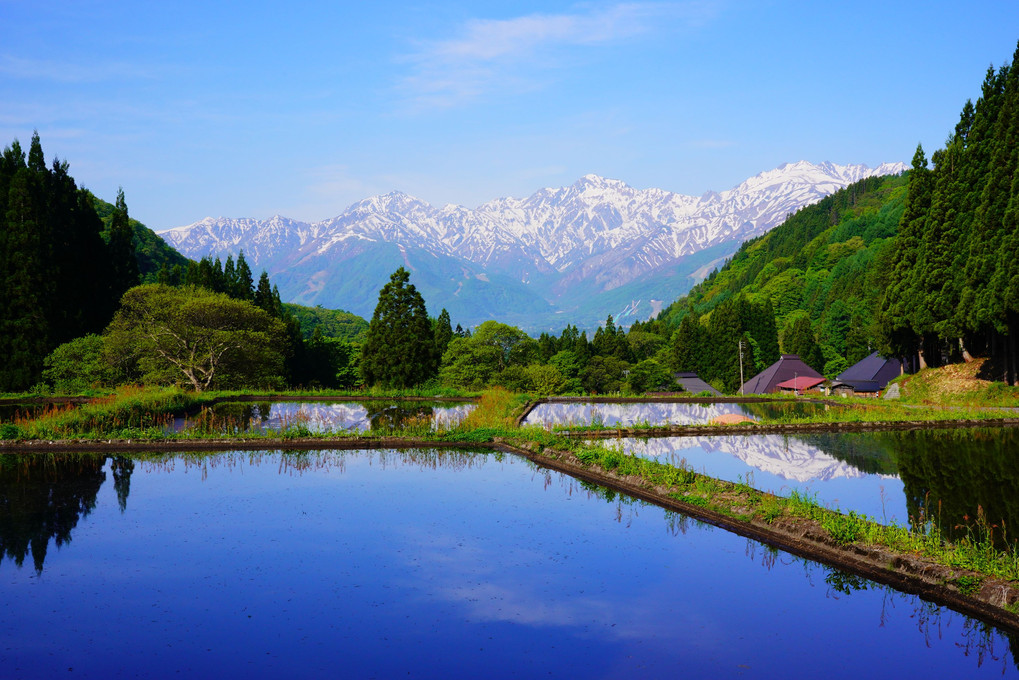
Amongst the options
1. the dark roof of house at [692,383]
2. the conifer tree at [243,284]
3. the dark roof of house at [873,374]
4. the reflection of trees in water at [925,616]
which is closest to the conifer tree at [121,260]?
the conifer tree at [243,284]

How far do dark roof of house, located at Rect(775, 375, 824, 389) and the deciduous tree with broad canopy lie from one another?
166ft

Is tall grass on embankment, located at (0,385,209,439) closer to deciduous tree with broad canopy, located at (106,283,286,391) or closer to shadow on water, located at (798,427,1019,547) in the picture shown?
deciduous tree with broad canopy, located at (106,283,286,391)

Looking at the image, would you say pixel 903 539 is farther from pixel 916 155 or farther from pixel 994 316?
pixel 916 155

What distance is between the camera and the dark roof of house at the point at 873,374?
70.0m

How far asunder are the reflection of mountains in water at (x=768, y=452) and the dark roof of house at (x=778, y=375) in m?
52.1

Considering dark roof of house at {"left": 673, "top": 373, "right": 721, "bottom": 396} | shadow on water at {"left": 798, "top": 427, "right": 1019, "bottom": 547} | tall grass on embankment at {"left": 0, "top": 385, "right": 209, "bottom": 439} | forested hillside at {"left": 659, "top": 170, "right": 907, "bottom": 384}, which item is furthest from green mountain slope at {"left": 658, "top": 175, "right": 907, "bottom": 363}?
tall grass on embankment at {"left": 0, "top": 385, "right": 209, "bottom": 439}

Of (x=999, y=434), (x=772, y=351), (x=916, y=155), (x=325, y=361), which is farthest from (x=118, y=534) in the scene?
(x=772, y=351)

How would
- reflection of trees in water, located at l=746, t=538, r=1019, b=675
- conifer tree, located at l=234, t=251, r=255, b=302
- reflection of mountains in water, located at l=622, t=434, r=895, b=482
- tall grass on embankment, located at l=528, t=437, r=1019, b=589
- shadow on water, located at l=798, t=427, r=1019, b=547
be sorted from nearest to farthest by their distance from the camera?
reflection of trees in water, located at l=746, t=538, r=1019, b=675 < tall grass on embankment, located at l=528, t=437, r=1019, b=589 < shadow on water, located at l=798, t=427, r=1019, b=547 < reflection of mountains in water, located at l=622, t=434, r=895, b=482 < conifer tree, located at l=234, t=251, r=255, b=302

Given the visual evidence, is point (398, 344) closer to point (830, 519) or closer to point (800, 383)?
point (830, 519)

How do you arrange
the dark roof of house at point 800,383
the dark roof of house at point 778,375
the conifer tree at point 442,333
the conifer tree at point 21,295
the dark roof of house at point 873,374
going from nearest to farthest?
1. the conifer tree at point 21,295
2. the dark roof of house at point 873,374
3. the conifer tree at point 442,333
4. the dark roof of house at point 800,383
5. the dark roof of house at point 778,375

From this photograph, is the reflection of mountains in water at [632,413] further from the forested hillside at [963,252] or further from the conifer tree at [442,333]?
the conifer tree at [442,333]

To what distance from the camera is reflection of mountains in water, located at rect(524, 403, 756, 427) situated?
31.3 m

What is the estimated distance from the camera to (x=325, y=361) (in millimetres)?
69750

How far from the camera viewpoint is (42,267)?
142 ft
